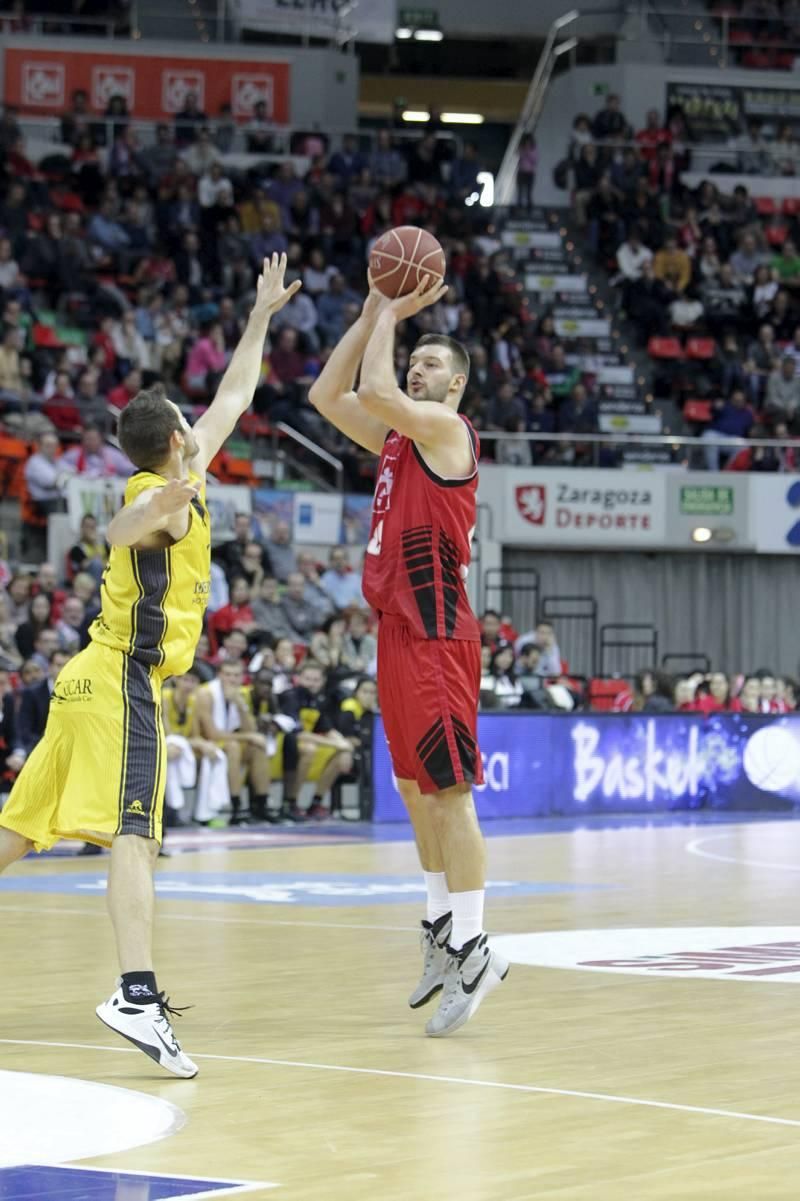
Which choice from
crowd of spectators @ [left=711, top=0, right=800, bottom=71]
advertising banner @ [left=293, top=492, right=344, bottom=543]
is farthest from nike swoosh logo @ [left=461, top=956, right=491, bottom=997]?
crowd of spectators @ [left=711, top=0, right=800, bottom=71]

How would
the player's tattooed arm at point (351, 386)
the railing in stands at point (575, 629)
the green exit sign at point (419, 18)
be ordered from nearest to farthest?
the player's tattooed arm at point (351, 386) → the railing in stands at point (575, 629) → the green exit sign at point (419, 18)

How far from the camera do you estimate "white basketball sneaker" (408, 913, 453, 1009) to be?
7133 mm

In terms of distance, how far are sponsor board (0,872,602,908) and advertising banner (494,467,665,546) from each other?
12538 mm

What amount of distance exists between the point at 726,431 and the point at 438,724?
21.1 meters

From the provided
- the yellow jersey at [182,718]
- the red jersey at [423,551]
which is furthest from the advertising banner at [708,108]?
the red jersey at [423,551]

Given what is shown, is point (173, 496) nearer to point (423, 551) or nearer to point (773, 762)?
point (423, 551)

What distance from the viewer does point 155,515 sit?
5.93 meters

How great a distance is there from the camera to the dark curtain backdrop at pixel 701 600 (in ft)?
88.4

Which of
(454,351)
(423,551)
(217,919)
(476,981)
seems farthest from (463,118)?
(476,981)

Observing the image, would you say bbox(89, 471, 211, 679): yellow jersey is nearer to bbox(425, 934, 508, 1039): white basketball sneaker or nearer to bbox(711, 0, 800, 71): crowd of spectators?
bbox(425, 934, 508, 1039): white basketball sneaker

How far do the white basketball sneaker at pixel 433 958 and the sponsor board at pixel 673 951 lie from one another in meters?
1.24

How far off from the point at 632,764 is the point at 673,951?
1148cm

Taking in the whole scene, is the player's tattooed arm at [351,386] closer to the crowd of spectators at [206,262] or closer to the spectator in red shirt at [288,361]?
the crowd of spectators at [206,262]

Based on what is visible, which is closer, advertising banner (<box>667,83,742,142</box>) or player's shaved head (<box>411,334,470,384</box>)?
player's shaved head (<box>411,334,470,384</box>)
